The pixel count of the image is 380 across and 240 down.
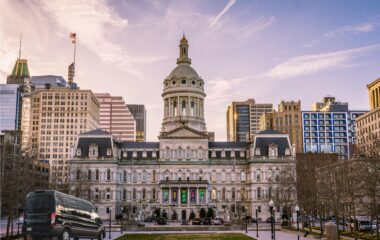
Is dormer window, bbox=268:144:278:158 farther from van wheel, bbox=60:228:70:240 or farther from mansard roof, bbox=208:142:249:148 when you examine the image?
van wheel, bbox=60:228:70:240

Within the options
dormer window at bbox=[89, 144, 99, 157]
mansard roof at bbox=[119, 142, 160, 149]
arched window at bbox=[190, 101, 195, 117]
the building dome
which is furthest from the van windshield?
the building dome

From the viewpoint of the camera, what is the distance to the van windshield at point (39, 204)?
33.7m

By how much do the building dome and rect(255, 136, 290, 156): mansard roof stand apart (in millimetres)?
27378

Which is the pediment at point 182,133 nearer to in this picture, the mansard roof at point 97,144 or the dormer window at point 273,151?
the mansard roof at point 97,144

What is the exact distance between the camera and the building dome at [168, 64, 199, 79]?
13112cm

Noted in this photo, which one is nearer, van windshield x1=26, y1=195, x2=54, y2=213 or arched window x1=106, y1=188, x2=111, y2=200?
van windshield x1=26, y1=195, x2=54, y2=213

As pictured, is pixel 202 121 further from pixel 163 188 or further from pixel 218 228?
pixel 218 228

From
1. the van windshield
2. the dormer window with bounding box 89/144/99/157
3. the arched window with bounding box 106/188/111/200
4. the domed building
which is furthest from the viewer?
the dormer window with bounding box 89/144/99/157

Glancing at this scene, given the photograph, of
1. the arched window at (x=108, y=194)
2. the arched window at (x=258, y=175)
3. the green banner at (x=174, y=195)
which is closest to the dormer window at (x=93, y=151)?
the arched window at (x=108, y=194)

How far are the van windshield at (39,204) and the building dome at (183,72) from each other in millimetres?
98337

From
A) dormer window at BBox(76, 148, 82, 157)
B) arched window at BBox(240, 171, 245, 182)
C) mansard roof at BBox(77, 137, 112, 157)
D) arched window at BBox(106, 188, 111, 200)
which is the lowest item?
arched window at BBox(106, 188, 111, 200)

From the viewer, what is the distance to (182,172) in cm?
11688

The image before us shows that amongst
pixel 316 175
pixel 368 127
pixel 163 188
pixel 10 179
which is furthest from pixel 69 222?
pixel 368 127

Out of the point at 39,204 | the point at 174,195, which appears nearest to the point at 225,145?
the point at 174,195
